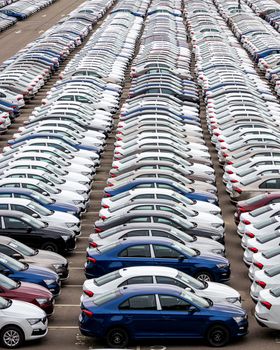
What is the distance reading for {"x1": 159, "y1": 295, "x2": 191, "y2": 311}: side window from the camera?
754 inches

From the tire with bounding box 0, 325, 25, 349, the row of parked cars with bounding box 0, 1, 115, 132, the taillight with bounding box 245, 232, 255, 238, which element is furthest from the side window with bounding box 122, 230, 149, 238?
the row of parked cars with bounding box 0, 1, 115, 132

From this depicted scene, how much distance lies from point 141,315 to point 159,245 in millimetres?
3599

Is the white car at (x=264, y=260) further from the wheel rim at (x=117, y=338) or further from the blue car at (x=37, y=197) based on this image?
the blue car at (x=37, y=197)

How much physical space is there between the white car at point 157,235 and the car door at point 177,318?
4.01 meters

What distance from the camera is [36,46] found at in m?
62.8

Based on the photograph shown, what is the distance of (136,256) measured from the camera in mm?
22312

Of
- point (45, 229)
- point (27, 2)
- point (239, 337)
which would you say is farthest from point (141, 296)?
point (27, 2)

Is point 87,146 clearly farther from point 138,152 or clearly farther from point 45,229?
point 45,229

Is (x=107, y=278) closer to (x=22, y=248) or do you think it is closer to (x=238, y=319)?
(x=238, y=319)

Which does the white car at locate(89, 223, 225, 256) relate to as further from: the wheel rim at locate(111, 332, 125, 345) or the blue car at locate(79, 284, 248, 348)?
the wheel rim at locate(111, 332, 125, 345)

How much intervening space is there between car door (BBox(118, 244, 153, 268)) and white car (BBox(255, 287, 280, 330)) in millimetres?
3381

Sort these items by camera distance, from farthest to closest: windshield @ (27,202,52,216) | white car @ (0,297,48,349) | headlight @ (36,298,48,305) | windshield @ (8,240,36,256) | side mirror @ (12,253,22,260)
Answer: windshield @ (27,202,52,216)
windshield @ (8,240,36,256)
side mirror @ (12,253,22,260)
headlight @ (36,298,48,305)
white car @ (0,297,48,349)

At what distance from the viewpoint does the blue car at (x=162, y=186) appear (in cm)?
2841

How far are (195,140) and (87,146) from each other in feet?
13.6
